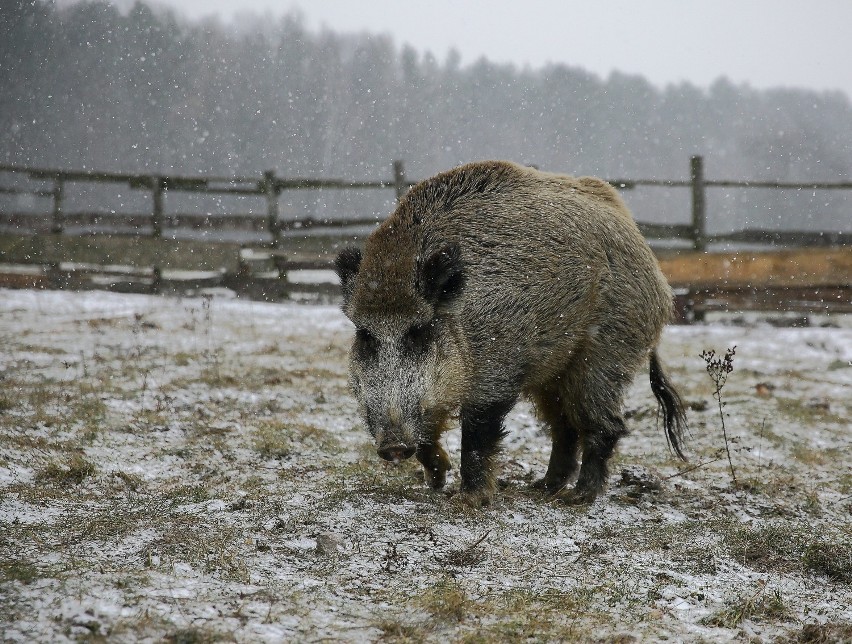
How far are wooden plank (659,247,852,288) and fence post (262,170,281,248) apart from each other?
7.04 meters

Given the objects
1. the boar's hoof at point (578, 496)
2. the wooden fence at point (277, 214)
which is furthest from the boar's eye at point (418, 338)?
the wooden fence at point (277, 214)

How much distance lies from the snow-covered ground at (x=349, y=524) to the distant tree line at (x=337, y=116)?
23.5 metres

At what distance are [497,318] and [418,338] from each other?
0.56m

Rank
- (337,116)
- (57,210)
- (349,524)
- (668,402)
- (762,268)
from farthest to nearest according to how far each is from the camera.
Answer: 1. (337,116)
2. (57,210)
3. (762,268)
4. (668,402)
5. (349,524)

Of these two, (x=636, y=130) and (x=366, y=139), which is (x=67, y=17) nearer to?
(x=366, y=139)

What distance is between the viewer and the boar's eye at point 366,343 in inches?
167

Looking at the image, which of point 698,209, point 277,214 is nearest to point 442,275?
point 698,209

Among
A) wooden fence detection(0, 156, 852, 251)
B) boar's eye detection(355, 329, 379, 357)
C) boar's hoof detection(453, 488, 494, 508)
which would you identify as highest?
wooden fence detection(0, 156, 852, 251)

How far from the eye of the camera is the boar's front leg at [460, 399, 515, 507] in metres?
4.48

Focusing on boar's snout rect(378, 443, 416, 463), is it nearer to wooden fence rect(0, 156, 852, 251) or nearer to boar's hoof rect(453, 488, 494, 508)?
boar's hoof rect(453, 488, 494, 508)

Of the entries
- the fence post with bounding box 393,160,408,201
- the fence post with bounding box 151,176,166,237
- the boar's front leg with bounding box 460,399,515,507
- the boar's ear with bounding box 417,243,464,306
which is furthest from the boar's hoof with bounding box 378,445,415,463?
the fence post with bounding box 151,176,166,237

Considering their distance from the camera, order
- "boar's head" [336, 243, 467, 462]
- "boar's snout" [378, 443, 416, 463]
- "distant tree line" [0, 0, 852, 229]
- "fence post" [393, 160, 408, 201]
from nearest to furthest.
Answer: "boar's snout" [378, 443, 416, 463] → "boar's head" [336, 243, 467, 462] → "fence post" [393, 160, 408, 201] → "distant tree line" [0, 0, 852, 229]

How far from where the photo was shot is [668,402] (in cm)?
536

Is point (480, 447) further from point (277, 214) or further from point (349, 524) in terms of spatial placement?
point (277, 214)
